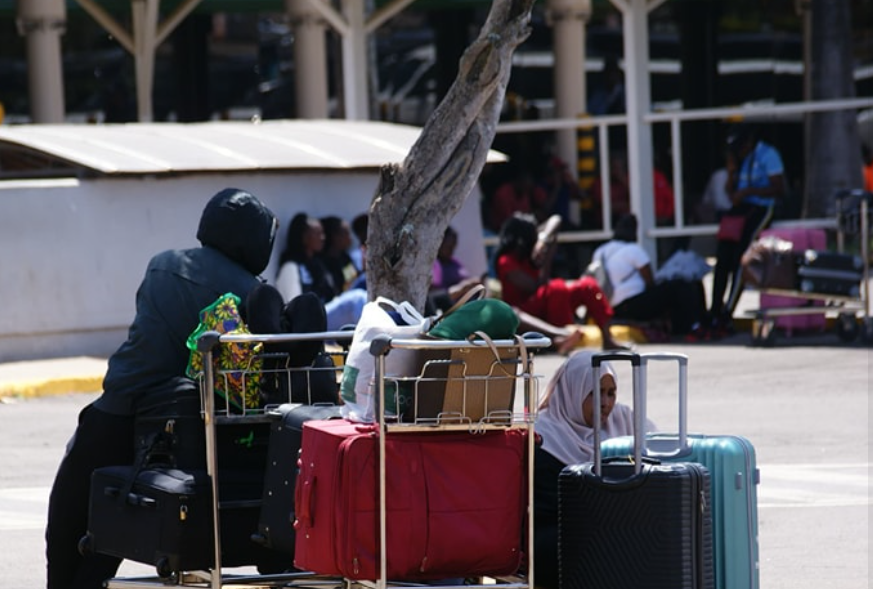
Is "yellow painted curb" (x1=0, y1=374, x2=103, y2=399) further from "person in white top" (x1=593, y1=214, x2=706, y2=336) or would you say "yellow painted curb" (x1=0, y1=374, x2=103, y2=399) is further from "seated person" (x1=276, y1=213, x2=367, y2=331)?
"person in white top" (x1=593, y1=214, x2=706, y2=336)

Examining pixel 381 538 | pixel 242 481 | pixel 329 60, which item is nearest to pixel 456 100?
pixel 242 481

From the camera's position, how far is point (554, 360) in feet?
53.9

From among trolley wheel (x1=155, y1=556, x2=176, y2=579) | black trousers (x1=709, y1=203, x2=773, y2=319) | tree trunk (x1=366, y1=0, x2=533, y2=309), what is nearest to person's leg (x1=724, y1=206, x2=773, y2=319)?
black trousers (x1=709, y1=203, x2=773, y2=319)

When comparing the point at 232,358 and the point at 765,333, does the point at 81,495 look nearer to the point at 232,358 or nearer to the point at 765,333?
the point at 232,358

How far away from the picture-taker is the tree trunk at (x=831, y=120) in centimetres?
2355

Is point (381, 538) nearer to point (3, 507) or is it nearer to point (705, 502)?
point (705, 502)

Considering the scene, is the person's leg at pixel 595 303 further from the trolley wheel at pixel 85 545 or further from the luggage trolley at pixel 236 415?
the trolley wheel at pixel 85 545

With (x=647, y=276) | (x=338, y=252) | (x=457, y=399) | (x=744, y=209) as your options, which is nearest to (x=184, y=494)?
(x=457, y=399)

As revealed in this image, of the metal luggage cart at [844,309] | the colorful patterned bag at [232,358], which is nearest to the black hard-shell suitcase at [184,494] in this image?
the colorful patterned bag at [232,358]

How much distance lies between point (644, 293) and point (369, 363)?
11.9 m

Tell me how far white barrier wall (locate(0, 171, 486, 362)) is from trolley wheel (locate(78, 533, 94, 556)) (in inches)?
345

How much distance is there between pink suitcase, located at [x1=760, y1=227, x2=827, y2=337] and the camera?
17.3 m

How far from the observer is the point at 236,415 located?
254 inches

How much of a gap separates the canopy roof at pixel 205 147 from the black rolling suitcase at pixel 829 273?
303 cm
